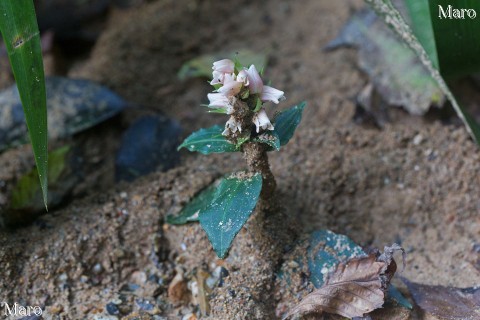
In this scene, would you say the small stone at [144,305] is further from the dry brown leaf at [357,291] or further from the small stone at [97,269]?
the dry brown leaf at [357,291]

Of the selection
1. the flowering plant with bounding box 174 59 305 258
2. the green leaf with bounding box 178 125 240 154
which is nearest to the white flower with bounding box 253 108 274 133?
the flowering plant with bounding box 174 59 305 258

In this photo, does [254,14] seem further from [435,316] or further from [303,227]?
[435,316]

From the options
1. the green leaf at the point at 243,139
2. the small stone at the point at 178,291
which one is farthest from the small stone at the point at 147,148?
the green leaf at the point at 243,139

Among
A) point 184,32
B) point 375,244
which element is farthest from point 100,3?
point 375,244

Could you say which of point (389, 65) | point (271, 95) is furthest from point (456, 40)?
point (271, 95)

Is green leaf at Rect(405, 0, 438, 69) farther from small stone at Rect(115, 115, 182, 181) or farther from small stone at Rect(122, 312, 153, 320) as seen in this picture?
small stone at Rect(122, 312, 153, 320)
